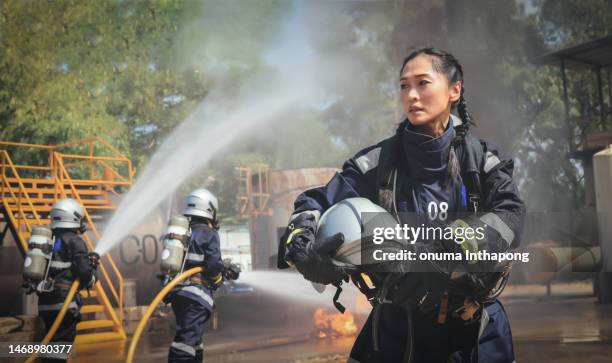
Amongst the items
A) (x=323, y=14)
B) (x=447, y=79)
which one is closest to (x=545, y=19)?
(x=323, y=14)

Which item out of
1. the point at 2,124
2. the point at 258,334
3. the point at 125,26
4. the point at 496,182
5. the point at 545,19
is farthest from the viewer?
the point at 545,19

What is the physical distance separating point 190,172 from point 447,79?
22682mm

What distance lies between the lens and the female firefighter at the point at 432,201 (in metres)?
2.21

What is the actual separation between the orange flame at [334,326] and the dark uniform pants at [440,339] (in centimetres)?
735

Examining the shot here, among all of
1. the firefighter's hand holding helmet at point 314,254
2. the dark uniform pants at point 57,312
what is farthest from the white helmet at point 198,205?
the firefighter's hand holding helmet at point 314,254

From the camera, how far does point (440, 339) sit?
2332 millimetres

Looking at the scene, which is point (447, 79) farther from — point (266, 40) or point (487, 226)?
point (266, 40)

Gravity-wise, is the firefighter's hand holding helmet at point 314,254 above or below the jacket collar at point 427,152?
below

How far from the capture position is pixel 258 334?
35.6ft

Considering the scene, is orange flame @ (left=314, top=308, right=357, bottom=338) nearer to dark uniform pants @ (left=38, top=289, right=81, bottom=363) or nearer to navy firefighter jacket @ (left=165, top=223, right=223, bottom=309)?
dark uniform pants @ (left=38, top=289, right=81, bottom=363)

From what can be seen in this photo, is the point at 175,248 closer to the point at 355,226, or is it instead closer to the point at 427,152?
the point at 427,152

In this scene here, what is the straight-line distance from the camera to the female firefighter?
7.25 ft

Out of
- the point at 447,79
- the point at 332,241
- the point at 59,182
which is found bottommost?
the point at 332,241

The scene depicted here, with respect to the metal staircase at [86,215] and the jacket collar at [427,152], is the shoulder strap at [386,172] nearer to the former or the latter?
the jacket collar at [427,152]
